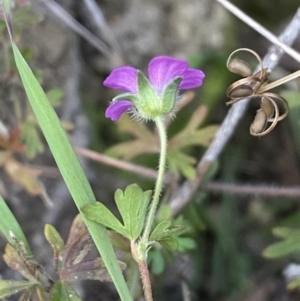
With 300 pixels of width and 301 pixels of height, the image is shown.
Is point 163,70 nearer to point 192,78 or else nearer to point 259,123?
point 192,78

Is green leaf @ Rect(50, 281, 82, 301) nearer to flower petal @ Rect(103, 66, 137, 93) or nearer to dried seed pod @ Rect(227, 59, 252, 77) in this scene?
flower petal @ Rect(103, 66, 137, 93)

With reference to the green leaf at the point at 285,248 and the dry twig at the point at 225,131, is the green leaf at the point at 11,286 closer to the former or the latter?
the dry twig at the point at 225,131

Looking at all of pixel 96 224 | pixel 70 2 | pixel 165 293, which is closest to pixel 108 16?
pixel 70 2

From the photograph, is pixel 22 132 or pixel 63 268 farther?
pixel 22 132

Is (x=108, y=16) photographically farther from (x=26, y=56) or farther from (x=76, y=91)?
(x=26, y=56)

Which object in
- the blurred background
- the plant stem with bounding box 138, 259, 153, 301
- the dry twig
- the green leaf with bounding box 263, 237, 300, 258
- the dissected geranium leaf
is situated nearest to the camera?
the plant stem with bounding box 138, 259, 153, 301

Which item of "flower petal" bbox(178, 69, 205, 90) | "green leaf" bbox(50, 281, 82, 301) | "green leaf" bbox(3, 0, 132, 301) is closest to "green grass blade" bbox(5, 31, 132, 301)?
"green leaf" bbox(3, 0, 132, 301)

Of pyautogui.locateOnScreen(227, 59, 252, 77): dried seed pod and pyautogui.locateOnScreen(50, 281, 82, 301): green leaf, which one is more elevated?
pyautogui.locateOnScreen(227, 59, 252, 77): dried seed pod
